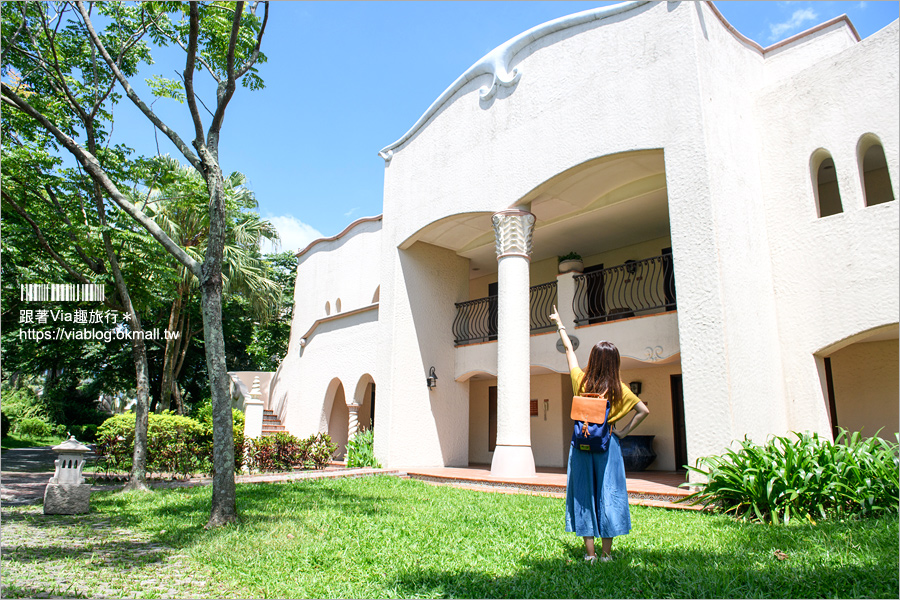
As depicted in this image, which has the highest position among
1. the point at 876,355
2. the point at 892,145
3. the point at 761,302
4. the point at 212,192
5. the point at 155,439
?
the point at 892,145

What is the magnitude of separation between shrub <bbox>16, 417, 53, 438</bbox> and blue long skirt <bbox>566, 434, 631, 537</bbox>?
101 ft

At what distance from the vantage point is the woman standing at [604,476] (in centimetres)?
417

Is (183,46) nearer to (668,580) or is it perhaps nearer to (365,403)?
(668,580)

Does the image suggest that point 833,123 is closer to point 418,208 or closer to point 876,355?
point 876,355

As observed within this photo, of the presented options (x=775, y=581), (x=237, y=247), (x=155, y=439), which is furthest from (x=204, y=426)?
(x=775, y=581)

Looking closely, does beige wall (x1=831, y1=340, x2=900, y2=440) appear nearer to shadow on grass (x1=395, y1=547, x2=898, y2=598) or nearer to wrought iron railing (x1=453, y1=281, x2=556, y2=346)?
wrought iron railing (x1=453, y1=281, x2=556, y2=346)

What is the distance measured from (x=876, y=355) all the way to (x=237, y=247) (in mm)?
18401

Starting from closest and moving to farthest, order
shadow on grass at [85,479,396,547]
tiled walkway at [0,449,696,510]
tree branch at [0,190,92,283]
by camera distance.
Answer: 1. shadow on grass at [85,479,396,547]
2. tiled walkway at [0,449,696,510]
3. tree branch at [0,190,92,283]

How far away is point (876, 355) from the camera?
30.8 ft

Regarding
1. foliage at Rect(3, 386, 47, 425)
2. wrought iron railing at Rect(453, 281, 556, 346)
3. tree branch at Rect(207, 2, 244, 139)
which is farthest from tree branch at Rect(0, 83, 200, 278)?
foliage at Rect(3, 386, 47, 425)

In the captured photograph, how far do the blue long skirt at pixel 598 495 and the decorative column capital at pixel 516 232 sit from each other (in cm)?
668

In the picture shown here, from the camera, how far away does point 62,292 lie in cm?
1281

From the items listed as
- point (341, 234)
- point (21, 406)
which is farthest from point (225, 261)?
point (21, 406)

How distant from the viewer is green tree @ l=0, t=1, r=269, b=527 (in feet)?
20.3
